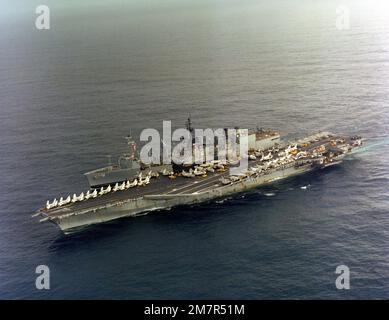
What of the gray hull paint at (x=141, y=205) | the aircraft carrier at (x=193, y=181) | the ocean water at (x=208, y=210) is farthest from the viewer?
the aircraft carrier at (x=193, y=181)

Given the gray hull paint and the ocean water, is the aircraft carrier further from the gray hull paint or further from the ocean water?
the ocean water

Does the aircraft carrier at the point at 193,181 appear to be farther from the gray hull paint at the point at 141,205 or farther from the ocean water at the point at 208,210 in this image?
the ocean water at the point at 208,210

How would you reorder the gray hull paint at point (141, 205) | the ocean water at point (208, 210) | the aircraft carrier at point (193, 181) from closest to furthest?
the ocean water at point (208, 210)
the gray hull paint at point (141, 205)
the aircraft carrier at point (193, 181)

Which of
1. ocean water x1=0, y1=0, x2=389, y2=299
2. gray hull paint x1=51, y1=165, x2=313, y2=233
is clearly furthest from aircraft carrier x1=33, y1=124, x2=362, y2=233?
ocean water x1=0, y1=0, x2=389, y2=299

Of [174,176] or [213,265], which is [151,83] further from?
[213,265]

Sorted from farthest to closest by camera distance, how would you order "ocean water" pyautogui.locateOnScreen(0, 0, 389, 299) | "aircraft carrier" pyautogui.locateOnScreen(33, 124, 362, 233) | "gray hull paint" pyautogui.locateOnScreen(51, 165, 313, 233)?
"aircraft carrier" pyautogui.locateOnScreen(33, 124, 362, 233)
"gray hull paint" pyautogui.locateOnScreen(51, 165, 313, 233)
"ocean water" pyautogui.locateOnScreen(0, 0, 389, 299)

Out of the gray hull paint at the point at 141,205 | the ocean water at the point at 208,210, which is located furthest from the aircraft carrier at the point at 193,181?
the ocean water at the point at 208,210

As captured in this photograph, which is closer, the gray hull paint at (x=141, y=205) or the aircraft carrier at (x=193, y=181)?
the gray hull paint at (x=141, y=205)

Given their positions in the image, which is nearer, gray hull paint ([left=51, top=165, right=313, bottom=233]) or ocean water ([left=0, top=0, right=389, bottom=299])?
ocean water ([left=0, top=0, right=389, bottom=299])
